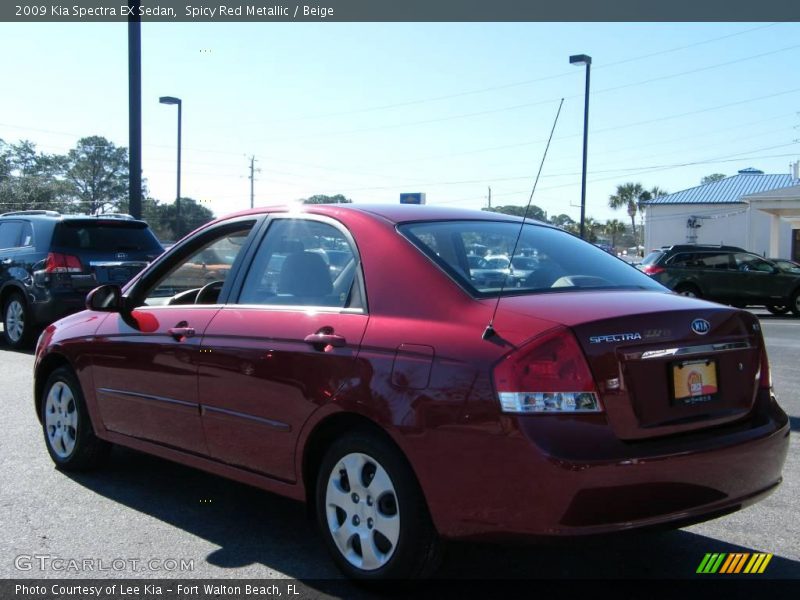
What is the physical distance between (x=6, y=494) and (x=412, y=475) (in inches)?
113

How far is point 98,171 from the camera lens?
83375 mm

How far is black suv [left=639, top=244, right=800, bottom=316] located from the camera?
20344 mm

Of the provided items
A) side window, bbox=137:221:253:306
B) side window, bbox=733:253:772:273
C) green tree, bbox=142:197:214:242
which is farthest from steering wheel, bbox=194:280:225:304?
green tree, bbox=142:197:214:242

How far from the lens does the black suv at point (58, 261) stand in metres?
10.6

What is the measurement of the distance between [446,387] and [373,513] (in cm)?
67

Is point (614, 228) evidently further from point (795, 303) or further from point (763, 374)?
point (763, 374)

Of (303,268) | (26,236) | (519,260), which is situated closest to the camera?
(519,260)

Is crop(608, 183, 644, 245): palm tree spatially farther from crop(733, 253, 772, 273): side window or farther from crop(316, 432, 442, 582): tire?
crop(316, 432, 442, 582): tire

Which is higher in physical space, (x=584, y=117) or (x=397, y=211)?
(x=584, y=117)

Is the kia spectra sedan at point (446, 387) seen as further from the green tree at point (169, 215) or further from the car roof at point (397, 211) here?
the green tree at point (169, 215)

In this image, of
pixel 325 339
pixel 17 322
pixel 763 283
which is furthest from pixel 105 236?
pixel 763 283

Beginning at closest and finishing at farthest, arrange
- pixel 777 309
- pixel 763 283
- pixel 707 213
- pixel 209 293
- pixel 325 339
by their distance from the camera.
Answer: pixel 325 339, pixel 209 293, pixel 763 283, pixel 777 309, pixel 707 213

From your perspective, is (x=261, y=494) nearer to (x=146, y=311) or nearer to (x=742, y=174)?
(x=146, y=311)

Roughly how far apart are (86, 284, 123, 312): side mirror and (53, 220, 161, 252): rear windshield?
248 inches
